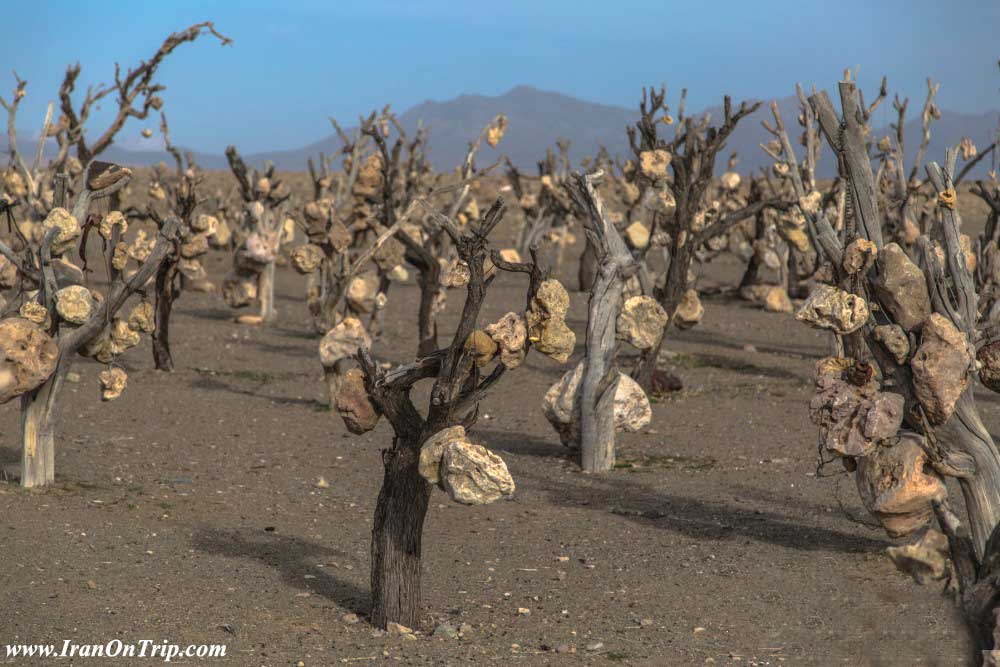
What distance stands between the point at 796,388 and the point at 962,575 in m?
9.94

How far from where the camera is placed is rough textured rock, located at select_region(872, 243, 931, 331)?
5320mm

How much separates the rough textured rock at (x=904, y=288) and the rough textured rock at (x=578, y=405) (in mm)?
5258

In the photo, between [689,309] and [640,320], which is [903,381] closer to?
[640,320]

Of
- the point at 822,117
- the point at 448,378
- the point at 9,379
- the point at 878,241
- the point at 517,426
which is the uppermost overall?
the point at 822,117

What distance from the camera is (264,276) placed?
2048 centimetres

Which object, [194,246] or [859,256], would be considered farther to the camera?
[194,246]

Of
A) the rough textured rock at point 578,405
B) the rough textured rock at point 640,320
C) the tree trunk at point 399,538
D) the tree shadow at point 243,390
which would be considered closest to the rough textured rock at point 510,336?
the tree trunk at point 399,538

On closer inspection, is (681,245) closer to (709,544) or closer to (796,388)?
(796,388)

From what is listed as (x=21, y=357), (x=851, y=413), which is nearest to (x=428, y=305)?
(x=21, y=357)

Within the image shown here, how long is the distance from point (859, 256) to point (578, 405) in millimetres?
5469

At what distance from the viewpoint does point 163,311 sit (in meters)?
14.9

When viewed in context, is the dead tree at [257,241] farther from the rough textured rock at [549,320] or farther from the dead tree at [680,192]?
the rough textured rock at [549,320]

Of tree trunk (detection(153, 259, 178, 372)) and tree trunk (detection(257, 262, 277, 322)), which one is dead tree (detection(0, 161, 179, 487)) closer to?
tree trunk (detection(153, 259, 178, 372))

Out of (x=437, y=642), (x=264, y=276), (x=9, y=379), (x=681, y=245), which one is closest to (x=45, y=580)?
(x=9, y=379)
